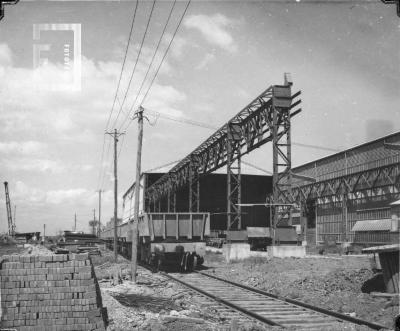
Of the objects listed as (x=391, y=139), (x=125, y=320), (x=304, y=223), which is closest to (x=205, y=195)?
(x=304, y=223)

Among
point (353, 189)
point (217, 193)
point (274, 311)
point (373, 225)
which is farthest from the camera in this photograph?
point (217, 193)

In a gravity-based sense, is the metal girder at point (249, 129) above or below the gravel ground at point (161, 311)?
above

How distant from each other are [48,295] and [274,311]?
5071 millimetres

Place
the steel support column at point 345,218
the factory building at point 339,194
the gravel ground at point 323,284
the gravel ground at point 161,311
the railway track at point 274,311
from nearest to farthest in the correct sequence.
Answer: the gravel ground at point 161,311 → the railway track at point 274,311 → the gravel ground at point 323,284 → the factory building at point 339,194 → the steel support column at point 345,218

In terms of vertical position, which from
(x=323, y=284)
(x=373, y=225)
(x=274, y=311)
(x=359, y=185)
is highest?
(x=359, y=185)

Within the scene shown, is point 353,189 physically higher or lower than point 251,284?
higher

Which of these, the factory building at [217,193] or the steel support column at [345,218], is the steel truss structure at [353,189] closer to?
the steel support column at [345,218]

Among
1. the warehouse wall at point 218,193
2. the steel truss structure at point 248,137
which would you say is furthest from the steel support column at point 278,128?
the warehouse wall at point 218,193

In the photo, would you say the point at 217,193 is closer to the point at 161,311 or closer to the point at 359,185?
the point at 359,185

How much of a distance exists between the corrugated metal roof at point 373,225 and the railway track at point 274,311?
837 inches

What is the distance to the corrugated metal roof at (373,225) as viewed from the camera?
1239 inches

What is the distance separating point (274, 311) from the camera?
10094mm

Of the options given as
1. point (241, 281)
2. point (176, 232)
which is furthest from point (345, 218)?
point (241, 281)

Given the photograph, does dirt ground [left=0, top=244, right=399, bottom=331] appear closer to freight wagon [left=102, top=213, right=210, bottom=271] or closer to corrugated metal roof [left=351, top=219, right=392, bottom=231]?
freight wagon [left=102, top=213, right=210, bottom=271]
